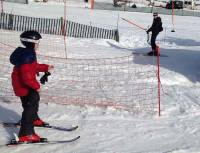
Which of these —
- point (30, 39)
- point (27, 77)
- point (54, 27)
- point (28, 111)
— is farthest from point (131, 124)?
point (54, 27)

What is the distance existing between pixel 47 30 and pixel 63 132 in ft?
48.4

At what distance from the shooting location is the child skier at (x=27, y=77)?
6.89m

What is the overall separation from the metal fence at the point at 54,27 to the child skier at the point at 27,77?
14769mm

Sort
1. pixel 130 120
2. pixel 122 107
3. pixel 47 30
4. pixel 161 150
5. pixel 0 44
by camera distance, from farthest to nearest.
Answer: pixel 47 30
pixel 0 44
pixel 122 107
pixel 130 120
pixel 161 150

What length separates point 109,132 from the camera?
314 inches

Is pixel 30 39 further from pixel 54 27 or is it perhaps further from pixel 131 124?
pixel 54 27

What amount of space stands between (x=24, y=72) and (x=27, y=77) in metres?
0.08

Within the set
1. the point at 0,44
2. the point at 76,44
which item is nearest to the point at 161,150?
the point at 0,44

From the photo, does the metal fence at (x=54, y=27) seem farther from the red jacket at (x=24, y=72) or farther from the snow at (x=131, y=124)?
the red jacket at (x=24, y=72)

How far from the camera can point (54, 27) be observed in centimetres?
2234

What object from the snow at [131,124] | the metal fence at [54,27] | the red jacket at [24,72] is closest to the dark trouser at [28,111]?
the red jacket at [24,72]

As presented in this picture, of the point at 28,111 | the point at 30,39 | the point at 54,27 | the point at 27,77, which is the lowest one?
the point at 54,27

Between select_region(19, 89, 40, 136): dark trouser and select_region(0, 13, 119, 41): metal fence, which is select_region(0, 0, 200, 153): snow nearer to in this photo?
select_region(19, 89, 40, 136): dark trouser

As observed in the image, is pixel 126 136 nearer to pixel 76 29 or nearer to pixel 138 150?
pixel 138 150
